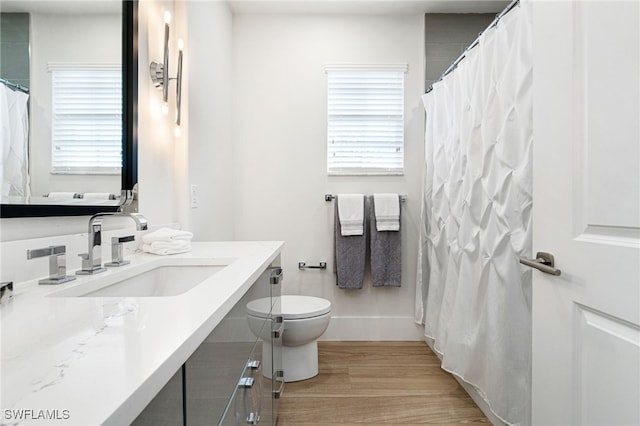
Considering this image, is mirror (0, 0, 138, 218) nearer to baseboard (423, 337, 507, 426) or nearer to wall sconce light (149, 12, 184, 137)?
wall sconce light (149, 12, 184, 137)

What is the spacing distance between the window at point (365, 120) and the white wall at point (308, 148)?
0.06 metres

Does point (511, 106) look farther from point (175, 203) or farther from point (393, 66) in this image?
point (175, 203)

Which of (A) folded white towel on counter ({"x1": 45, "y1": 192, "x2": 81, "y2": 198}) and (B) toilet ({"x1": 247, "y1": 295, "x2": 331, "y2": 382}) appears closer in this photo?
(A) folded white towel on counter ({"x1": 45, "y1": 192, "x2": 81, "y2": 198})

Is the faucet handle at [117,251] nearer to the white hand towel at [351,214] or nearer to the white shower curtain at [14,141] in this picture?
the white shower curtain at [14,141]

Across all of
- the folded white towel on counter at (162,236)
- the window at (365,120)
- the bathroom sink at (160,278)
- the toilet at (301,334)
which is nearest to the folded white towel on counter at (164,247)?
the folded white towel on counter at (162,236)

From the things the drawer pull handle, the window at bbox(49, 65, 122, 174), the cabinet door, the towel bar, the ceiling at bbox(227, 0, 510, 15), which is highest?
the ceiling at bbox(227, 0, 510, 15)

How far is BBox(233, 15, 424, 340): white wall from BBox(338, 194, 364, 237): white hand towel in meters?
0.14

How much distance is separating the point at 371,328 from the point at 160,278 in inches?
71.9

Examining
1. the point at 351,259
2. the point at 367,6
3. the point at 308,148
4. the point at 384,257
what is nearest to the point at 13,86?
the point at 308,148

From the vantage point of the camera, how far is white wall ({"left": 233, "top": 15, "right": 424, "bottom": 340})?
8.62ft

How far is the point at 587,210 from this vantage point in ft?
2.65

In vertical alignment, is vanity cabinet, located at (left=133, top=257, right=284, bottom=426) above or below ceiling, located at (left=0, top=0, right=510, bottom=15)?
below

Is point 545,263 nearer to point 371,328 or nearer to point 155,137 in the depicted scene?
point 155,137

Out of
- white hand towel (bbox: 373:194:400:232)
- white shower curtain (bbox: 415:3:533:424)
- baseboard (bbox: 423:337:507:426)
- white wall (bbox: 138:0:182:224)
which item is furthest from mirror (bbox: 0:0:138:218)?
baseboard (bbox: 423:337:507:426)
